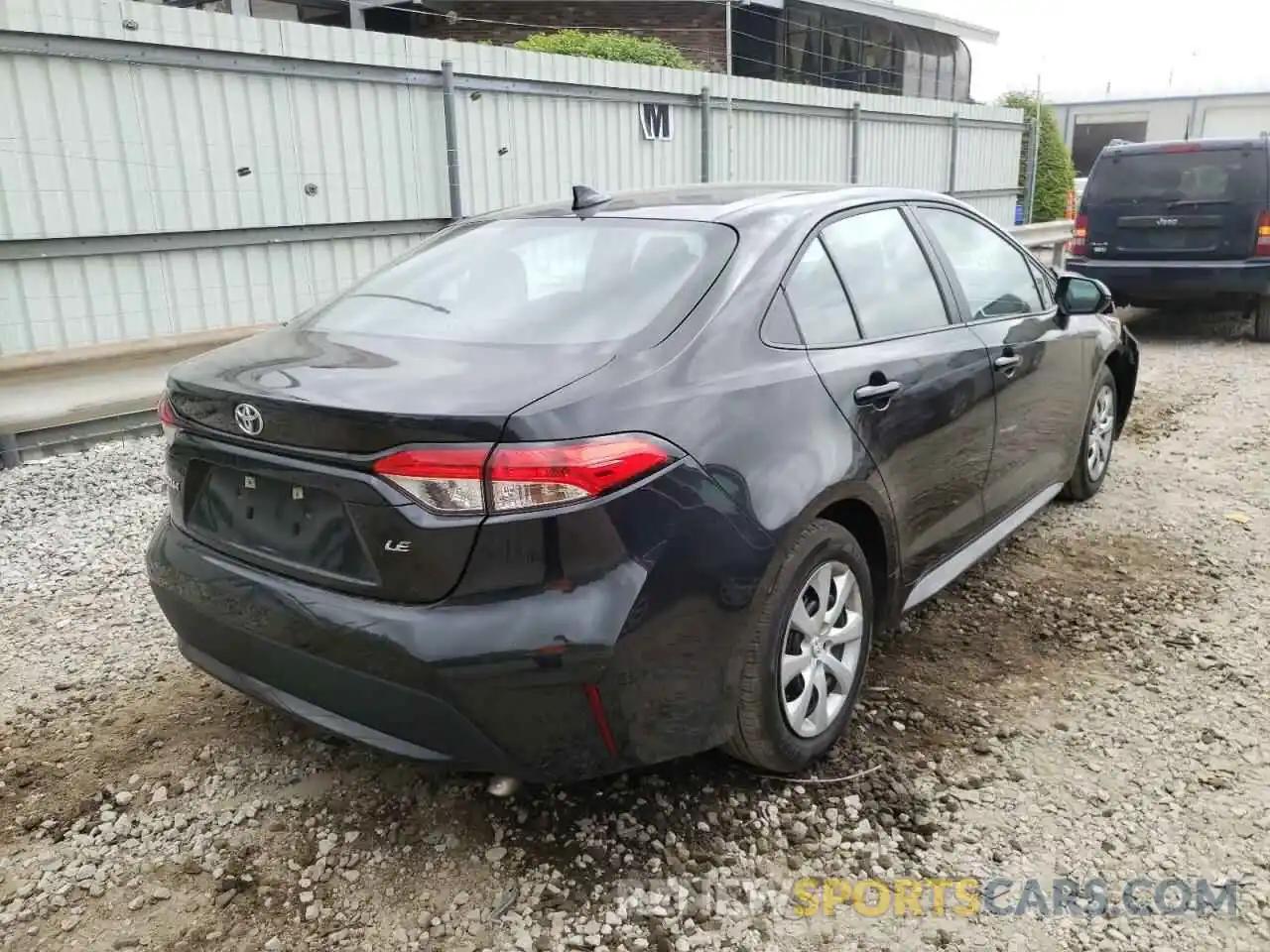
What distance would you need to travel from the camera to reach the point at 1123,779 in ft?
9.43

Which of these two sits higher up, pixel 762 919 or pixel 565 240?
pixel 565 240

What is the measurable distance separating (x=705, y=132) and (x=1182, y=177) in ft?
15.5

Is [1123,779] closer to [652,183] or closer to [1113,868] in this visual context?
[1113,868]

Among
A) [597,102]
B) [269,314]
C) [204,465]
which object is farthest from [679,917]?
[597,102]

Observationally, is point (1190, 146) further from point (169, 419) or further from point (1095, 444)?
point (169, 419)

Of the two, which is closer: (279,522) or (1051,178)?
(279,522)

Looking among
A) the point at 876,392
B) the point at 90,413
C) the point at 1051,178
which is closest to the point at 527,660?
the point at 876,392

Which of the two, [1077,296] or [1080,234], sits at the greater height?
[1077,296]

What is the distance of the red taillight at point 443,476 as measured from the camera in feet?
7.07

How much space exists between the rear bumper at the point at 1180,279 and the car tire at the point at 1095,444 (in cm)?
490

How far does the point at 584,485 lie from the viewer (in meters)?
2.19

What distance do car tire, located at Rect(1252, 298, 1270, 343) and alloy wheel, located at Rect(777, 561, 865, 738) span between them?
8.66m

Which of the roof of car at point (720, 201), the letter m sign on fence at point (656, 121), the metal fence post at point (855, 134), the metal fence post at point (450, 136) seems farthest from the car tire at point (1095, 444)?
the metal fence post at point (855, 134)

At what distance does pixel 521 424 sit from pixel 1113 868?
1795mm
